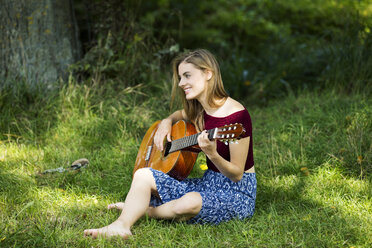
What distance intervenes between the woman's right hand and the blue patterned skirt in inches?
13.0

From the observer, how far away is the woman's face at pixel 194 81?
2840mm

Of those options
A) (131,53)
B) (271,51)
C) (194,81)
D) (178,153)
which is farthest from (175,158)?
(271,51)

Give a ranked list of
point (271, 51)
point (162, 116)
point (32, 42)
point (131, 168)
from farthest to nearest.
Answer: point (271, 51) → point (32, 42) → point (162, 116) → point (131, 168)

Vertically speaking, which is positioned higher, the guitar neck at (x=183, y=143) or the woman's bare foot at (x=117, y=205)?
the guitar neck at (x=183, y=143)

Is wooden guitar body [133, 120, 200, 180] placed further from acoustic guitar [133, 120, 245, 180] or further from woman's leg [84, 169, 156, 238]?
woman's leg [84, 169, 156, 238]

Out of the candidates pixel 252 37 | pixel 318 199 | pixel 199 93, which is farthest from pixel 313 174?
pixel 252 37

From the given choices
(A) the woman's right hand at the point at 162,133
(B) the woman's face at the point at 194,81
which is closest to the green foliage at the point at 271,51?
(A) the woman's right hand at the point at 162,133

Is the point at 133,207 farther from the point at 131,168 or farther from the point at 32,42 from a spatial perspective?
the point at 32,42

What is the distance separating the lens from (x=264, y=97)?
17.9 feet

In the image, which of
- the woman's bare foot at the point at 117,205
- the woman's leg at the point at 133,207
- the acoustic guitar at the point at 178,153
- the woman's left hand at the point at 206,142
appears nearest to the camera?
the woman's left hand at the point at 206,142

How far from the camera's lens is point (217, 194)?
107 inches

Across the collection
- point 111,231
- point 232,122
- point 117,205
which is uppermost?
point 232,122

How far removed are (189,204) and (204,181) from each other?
364 mm

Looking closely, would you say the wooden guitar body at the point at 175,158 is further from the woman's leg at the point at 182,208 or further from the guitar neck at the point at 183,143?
the woman's leg at the point at 182,208
